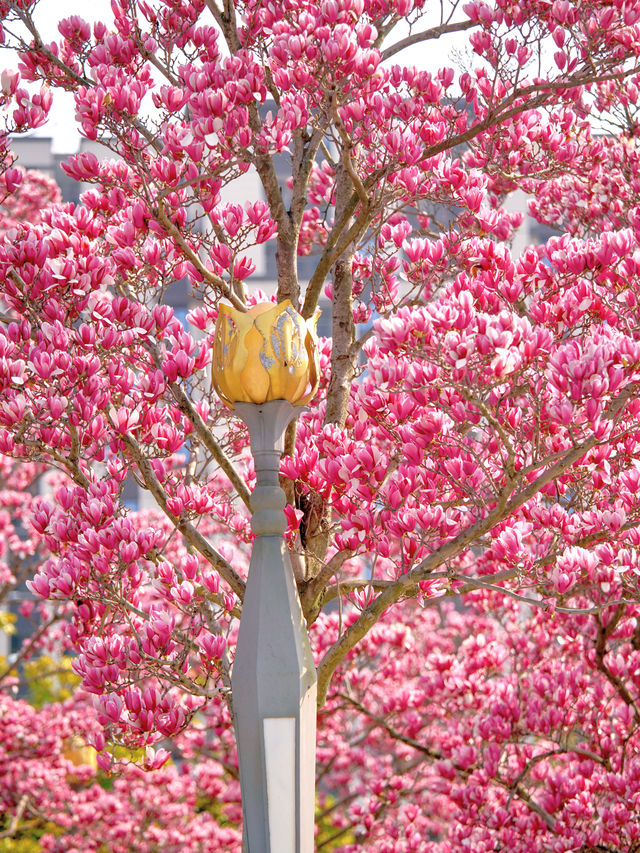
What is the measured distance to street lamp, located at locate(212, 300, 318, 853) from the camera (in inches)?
109

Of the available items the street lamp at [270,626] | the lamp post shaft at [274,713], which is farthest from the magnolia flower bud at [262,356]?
the lamp post shaft at [274,713]

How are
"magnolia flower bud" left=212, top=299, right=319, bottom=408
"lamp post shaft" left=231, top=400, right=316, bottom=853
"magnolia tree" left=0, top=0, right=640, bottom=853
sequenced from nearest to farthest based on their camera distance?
"lamp post shaft" left=231, top=400, right=316, bottom=853
"magnolia flower bud" left=212, top=299, right=319, bottom=408
"magnolia tree" left=0, top=0, right=640, bottom=853

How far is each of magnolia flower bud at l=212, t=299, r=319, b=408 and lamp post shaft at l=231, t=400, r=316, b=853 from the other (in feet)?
1.67

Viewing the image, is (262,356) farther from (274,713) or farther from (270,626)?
(274,713)

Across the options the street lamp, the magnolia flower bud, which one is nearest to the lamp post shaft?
the street lamp

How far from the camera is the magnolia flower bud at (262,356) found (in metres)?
3.02

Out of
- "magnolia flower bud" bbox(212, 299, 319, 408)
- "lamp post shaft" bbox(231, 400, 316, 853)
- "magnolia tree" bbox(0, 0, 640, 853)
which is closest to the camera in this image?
"lamp post shaft" bbox(231, 400, 316, 853)

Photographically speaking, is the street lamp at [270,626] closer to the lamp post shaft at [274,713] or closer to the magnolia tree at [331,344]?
the lamp post shaft at [274,713]

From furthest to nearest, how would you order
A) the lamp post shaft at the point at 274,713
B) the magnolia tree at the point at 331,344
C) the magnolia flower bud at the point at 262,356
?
the magnolia tree at the point at 331,344
the magnolia flower bud at the point at 262,356
the lamp post shaft at the point at 274,713

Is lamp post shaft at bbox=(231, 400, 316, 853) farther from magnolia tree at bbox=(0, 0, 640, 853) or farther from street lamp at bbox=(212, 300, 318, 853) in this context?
magnolia tree at bbox=(0, 0, 640, 853)

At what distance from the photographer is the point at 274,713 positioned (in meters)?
2.76

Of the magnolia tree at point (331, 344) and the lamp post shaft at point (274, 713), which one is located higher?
the magnolia tree at point (331, 344)

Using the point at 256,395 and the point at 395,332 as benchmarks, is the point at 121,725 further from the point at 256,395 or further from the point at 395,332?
the point at 395,332

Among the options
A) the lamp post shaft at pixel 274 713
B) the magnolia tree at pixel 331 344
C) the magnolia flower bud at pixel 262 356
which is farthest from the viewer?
the magnolia tree at pixel 331 344
